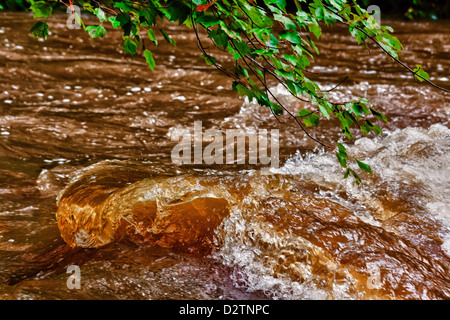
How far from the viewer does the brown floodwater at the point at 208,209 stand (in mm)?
1905

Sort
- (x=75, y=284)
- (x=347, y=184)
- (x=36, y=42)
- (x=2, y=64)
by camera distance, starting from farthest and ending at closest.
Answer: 1. (x=36, y=42)
2. (x=2, y=64)
3. (x=347, y=184)
4. (x=75, y=284)

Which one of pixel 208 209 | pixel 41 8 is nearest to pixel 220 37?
pixel 41 8

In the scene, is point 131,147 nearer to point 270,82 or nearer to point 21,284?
point 21,284

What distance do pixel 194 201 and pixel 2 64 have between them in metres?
4.45

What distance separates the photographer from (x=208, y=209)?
2248mm

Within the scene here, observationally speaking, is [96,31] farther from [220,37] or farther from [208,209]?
[208,209]

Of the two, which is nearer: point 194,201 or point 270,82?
point 194,201

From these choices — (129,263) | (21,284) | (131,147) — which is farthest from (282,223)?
(131,147)

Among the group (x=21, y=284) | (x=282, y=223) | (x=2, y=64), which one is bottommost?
(x=21, y=284)

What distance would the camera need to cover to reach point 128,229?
7.23ft

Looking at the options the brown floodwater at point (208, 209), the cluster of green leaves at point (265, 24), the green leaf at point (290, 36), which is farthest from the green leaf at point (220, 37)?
the brown floodwater at point (208, 209)

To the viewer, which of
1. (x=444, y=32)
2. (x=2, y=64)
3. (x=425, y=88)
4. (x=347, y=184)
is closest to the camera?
(x=347, y=184)

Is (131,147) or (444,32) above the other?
(444,32)

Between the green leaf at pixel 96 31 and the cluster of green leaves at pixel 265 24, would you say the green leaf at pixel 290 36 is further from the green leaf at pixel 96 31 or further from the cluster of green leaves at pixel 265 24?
the green leaf at pixel 96 31
